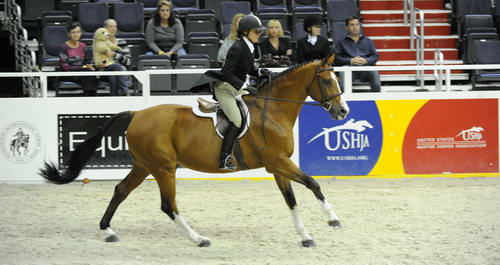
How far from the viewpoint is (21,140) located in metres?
12.2

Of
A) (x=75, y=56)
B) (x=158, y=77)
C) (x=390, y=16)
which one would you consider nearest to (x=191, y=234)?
(x=158, y=77)

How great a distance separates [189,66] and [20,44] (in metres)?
3.16

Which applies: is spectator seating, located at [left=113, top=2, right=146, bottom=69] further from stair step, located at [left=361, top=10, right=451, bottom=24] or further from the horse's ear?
the horse's ear

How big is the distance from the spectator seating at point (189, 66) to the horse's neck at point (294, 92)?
4.92 meters

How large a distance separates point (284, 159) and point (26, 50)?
24.4 feet

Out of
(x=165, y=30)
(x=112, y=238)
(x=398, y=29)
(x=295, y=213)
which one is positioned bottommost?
(x=112, y=238)

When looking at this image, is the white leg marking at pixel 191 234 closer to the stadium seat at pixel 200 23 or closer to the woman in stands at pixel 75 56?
the woman in stands at pixel 75 56

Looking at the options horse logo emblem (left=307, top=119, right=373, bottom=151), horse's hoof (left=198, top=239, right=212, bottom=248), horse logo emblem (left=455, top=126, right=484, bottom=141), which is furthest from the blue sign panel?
horse's hoof (left=198, top=239, right=212, bottom=248)

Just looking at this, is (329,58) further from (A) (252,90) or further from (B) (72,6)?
(B) (72,6)

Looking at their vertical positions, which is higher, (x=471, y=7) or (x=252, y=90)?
Answer: (x=471, y=7)

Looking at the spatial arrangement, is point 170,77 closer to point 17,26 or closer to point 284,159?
point 17,26

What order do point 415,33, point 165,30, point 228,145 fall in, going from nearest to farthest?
point 228,145 → point 165,30 → point 415,33

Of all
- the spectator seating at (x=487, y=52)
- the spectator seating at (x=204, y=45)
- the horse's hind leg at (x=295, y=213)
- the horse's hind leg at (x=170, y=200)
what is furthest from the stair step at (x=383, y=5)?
the horse's hind leg at (x=170, y=200)

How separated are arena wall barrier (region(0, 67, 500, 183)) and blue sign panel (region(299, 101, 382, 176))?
1cm
